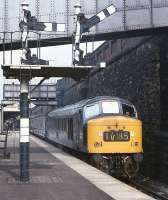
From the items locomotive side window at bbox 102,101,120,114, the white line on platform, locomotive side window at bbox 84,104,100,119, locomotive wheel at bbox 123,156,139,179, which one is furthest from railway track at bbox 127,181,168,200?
locomotive side window at bbox 84,104,100,119

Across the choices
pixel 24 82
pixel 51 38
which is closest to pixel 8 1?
pixel 51 38

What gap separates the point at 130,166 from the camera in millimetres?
22656

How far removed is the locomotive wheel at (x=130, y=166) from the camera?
22.5 meters

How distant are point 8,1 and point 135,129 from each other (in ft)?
23.6

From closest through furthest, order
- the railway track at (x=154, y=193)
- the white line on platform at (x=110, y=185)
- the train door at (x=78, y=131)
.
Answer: the white line on platform at (x=110, y=185), the railway track at (x=154, y=193), the train door at (x=78, y=131)

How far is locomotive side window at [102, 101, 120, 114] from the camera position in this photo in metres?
23.7

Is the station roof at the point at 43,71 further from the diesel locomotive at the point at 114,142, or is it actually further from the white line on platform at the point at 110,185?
the diesel locomotive at the point at 114,142

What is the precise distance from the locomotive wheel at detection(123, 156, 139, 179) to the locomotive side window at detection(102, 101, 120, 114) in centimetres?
201

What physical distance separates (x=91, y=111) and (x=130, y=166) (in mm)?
2698

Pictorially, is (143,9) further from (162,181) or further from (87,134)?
(162,181)

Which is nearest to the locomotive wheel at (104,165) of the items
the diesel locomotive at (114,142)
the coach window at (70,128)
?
the diesel locomotive at (114,142)

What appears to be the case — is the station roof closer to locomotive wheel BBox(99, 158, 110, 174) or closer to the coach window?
locomotive wheel BBox(99, 158, 110, 174)

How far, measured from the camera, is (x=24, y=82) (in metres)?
17.0

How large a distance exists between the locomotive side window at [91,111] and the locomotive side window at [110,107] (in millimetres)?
259
